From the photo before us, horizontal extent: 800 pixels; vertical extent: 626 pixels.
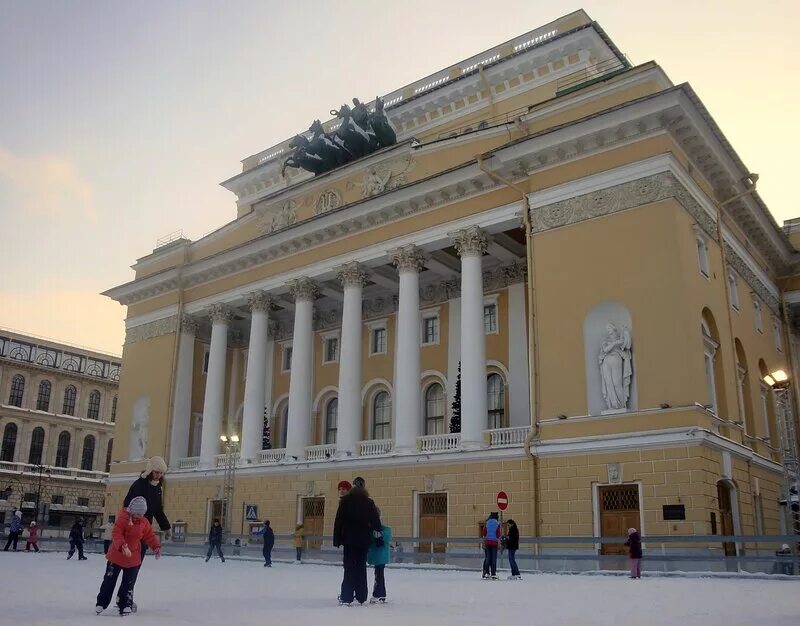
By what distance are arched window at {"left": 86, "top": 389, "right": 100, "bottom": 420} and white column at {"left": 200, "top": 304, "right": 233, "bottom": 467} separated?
3792cm

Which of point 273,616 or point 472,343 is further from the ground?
point 472,343

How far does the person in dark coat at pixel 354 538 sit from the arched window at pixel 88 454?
62.2 meters

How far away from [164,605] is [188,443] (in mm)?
25934

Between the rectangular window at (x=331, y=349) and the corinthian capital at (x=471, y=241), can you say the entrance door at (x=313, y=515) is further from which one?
the corinthian capital at (x=471, y=241)

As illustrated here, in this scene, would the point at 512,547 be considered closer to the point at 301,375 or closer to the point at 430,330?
the point at 301,375

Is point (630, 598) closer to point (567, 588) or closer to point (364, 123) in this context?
point (567, 588)

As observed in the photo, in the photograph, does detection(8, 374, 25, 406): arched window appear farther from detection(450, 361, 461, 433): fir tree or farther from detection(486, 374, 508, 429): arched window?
detection(486, 374, 508, 429): arched window

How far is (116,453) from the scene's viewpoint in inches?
1411

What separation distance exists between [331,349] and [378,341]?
9.15ft

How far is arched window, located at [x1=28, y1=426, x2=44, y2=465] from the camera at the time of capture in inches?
2442

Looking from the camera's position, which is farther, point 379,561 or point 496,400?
point 496,400

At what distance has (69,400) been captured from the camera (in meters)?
66.1

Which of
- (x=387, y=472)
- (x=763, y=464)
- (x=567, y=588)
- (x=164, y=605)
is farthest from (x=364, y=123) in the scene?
(x=164, y=605)

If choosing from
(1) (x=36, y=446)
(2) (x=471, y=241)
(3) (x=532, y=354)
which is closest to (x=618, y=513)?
(3) (x=532, y=354)
